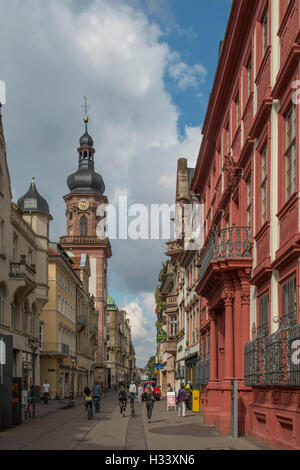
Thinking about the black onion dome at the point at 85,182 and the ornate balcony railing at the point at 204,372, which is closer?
the ornate balcony railing at the point at 204,372

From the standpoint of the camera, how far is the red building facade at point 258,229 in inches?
529

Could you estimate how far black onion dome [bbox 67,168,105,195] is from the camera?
108688 mm

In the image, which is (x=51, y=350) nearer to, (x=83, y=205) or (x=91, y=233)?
(x=91, y=233)

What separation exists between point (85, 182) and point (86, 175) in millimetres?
1369

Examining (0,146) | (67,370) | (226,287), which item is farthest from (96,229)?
(226,287)

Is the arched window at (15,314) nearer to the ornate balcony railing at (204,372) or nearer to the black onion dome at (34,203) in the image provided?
the black onion dome at (34,203)

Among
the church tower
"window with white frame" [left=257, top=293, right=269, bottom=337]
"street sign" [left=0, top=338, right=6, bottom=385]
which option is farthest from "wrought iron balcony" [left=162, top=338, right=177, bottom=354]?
the church tower

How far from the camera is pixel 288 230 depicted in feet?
45.3

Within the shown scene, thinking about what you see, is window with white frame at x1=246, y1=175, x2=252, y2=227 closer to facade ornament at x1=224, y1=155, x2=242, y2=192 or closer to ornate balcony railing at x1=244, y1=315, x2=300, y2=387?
facade ornament at x1=224, y1=155, x2=242, y2=192

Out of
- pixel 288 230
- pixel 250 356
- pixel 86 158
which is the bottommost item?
pixel 250 356

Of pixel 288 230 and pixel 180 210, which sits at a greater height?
pixel 180 210

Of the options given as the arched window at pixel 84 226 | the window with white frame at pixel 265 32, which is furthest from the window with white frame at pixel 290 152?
the arched window at pixel 84 226

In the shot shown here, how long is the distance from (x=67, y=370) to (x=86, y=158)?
194ft
